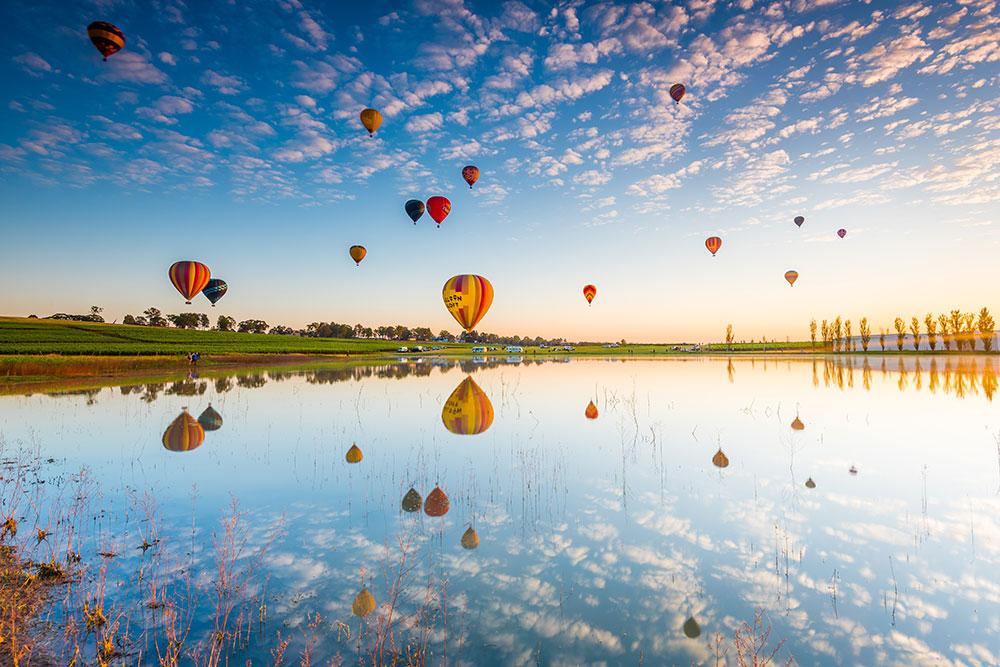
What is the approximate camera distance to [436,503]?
30.3 ft

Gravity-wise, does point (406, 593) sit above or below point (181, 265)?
below

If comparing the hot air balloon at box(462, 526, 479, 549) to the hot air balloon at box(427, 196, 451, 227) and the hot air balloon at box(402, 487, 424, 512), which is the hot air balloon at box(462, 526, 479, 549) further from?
the hot air balloon at box(427, 196, 451, 227)

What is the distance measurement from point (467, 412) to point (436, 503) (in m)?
11.2

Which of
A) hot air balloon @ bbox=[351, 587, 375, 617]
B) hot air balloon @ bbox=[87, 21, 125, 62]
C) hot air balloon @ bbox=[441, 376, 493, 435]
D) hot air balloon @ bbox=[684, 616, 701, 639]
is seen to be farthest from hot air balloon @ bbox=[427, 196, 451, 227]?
hot air balloon @ bbox=[684, 616, 701, 639]

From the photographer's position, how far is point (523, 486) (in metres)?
10.2

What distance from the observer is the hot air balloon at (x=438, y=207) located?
34812mm

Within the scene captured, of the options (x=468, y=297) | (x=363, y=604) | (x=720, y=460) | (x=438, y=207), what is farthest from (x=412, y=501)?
(x=438, y=207)

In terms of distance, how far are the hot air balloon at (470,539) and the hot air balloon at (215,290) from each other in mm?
53543

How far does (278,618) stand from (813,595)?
6812mm

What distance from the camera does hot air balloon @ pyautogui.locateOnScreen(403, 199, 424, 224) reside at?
36094mm

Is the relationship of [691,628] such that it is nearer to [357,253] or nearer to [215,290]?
[357,253]

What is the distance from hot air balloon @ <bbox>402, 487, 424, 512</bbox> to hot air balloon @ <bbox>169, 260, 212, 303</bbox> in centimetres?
4307

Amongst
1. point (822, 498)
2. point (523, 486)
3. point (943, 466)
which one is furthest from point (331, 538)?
point (943, 466)

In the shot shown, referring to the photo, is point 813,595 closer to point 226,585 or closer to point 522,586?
point 522,586
